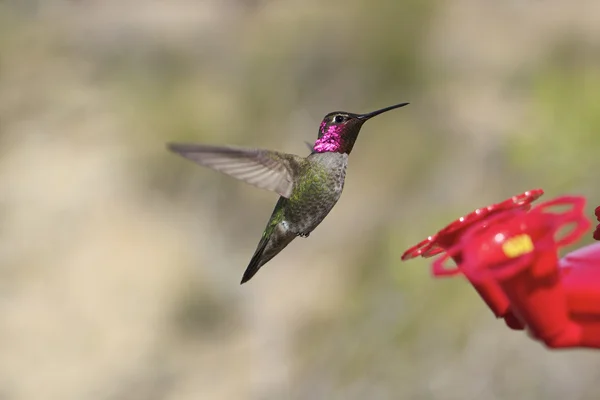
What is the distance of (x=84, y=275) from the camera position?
26.9 ft

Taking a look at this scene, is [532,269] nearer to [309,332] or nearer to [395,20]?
[309,332]

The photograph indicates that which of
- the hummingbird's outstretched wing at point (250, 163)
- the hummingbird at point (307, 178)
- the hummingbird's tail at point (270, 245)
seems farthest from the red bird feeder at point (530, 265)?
the hummingbird's tail at point (270, 245)

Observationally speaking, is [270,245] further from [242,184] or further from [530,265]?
[242,184]

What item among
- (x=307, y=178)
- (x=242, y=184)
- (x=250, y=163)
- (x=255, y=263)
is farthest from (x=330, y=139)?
(x=242, y=184)

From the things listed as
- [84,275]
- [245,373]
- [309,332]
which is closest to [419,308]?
[309,332]

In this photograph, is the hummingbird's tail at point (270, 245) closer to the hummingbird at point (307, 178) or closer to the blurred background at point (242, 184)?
the hummingbird at point (307, 178)

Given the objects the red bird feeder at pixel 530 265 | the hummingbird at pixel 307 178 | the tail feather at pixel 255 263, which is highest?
the hummingbird at pixel 307 178

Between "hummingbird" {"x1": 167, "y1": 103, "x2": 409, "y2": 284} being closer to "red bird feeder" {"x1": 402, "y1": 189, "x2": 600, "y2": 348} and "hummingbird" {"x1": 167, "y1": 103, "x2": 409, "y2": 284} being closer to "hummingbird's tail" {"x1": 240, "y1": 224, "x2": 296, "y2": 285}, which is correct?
"hummingbird's tail" {"x1": 240, "y1": 224, "x2": 296, "y2": 285}

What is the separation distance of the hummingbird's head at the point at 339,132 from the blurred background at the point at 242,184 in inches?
151

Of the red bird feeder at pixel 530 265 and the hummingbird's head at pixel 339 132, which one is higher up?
the hummingbird's head at pixel 339 132

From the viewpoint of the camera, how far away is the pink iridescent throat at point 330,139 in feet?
9.44

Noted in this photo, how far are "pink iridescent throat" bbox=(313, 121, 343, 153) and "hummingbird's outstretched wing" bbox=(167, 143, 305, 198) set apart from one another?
0.11m

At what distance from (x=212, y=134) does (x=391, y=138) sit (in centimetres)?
193

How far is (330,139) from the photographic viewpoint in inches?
114
